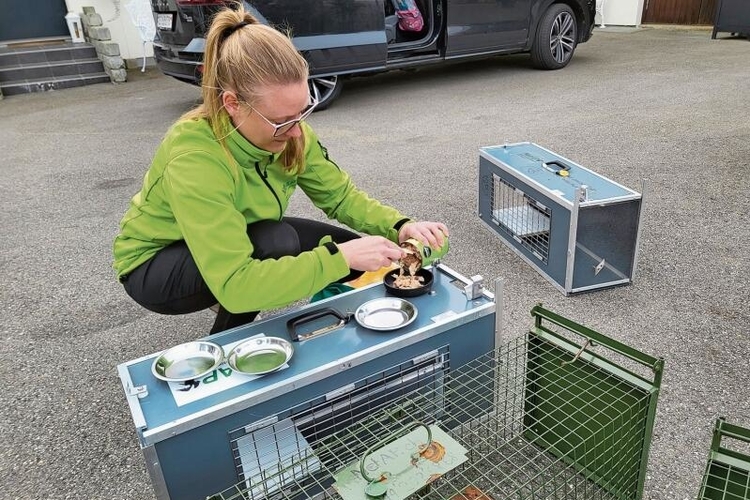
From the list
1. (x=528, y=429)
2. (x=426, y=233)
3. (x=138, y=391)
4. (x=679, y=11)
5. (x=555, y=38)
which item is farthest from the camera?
(x=679, y=11)

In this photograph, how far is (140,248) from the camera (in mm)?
1926

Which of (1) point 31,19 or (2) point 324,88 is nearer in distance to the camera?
(2) point 324,88

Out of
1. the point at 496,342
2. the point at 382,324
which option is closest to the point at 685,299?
the point at 496,342

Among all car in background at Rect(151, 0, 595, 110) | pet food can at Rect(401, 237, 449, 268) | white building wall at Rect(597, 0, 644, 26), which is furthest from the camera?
white building wall at Rect(597, 0, 644, 26)

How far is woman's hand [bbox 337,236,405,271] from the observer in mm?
1736

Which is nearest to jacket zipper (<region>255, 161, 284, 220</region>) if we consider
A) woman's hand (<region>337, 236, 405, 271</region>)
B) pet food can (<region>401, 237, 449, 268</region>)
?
woman's hand (<region>337, 236, 405, 271</region>)

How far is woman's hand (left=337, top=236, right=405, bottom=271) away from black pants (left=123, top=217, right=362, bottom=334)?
268 mm

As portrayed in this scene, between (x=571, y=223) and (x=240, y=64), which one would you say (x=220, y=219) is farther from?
(x=571, y=223)

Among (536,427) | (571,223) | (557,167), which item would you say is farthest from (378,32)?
(536,427)

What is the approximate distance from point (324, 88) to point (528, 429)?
483cm

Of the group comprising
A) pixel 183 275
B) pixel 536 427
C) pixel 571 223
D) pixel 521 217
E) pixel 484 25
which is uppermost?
pixel 484 25

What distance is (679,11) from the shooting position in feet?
36.0

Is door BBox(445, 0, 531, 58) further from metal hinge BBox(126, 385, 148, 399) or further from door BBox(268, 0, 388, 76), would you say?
metal hinge BBox(126, 385, 148, 399)

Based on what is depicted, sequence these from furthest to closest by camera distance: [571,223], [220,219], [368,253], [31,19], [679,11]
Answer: [679,11]
[31,19]
[571,223]
[368,253]
[220,219]
